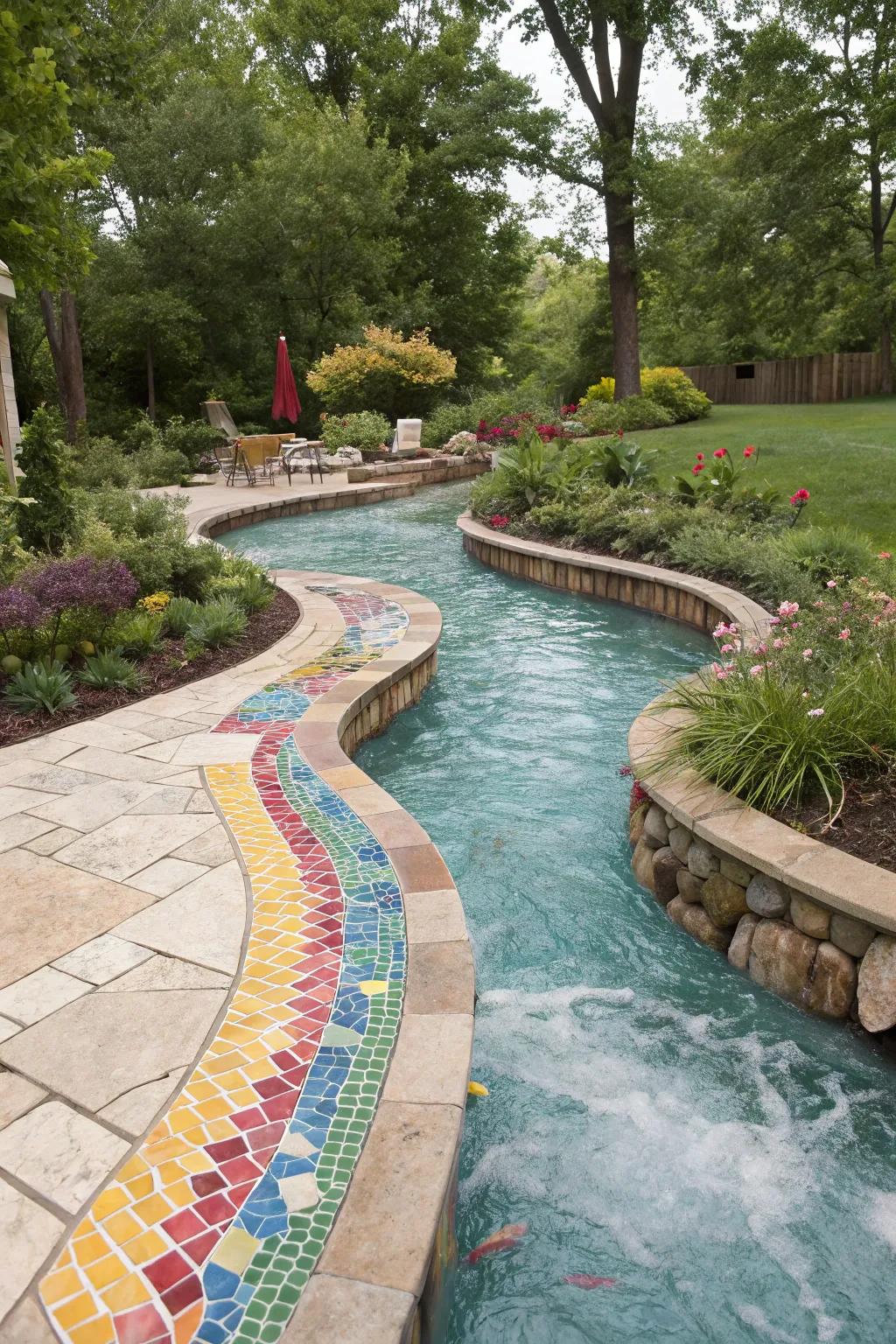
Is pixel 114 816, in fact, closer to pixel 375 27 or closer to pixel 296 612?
pixel 296 612

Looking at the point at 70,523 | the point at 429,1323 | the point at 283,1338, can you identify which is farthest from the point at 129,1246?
the point at 70,523

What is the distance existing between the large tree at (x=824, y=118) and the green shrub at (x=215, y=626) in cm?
1761

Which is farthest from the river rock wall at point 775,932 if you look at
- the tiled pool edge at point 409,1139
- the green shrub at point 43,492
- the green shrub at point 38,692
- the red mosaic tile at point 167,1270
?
the green shrub at point 43,492

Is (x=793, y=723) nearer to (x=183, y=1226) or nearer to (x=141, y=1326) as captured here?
(x=183, y=1226)

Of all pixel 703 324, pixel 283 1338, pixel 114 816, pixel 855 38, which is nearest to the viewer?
pixel 283 1338

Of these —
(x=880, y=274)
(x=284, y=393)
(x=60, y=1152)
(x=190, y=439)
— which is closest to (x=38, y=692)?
(x=60, y=1152)

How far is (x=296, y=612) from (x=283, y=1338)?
19.2 ft

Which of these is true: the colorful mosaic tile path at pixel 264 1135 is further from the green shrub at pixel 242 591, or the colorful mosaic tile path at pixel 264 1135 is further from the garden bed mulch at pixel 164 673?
the green shrub at pixel 242 591

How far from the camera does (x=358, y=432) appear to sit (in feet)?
58.5

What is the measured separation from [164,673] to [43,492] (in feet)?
6.12

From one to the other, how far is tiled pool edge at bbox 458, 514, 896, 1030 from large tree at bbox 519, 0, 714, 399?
54.9 feet

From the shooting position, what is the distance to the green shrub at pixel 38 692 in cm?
477

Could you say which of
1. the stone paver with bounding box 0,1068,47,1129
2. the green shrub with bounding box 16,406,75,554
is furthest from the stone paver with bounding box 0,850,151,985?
the green shrub with bounding box 16,406,75,554

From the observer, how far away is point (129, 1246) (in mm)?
1711
